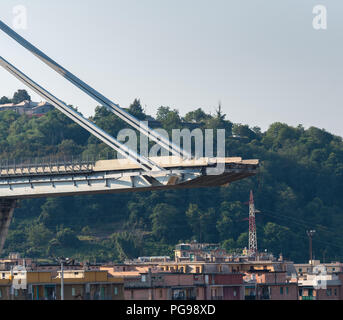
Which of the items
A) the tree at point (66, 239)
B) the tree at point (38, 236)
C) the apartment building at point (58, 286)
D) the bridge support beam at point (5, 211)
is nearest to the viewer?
the apartment building at point (58, 286)

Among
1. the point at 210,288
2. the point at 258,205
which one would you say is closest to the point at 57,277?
the point at 210,288

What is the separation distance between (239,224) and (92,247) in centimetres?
2800

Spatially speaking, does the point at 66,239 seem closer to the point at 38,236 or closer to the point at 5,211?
the point at 38,236

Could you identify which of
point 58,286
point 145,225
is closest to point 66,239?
point 145,225

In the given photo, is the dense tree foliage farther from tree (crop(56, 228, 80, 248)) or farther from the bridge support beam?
the bridge support beam

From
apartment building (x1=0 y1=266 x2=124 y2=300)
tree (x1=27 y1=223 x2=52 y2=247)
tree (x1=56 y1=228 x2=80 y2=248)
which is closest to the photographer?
apartment building (x1=0 y1=266 x2=124 y2=300)

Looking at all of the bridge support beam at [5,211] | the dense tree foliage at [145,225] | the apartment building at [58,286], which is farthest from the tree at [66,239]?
the apartment building at [58,286]

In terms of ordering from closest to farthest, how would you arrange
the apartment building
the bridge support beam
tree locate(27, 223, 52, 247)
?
the apartment building → the bridge support beam → tree locate(27, 223, 52, 247)

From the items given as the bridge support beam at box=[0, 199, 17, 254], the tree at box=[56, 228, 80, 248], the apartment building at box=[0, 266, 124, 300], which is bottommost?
the apartment building at box=[0, 266, 124, 300]

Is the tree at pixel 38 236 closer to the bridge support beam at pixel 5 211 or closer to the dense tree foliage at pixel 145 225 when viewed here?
the dense tree foliage at pixel 145 225

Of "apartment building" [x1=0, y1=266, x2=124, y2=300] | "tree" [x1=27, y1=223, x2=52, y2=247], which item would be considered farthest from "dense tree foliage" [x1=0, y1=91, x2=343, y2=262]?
"apartment building" [x1=0, y1=266, x2=124, y2=300]

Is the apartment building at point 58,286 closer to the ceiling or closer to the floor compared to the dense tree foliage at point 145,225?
closer to the floor
